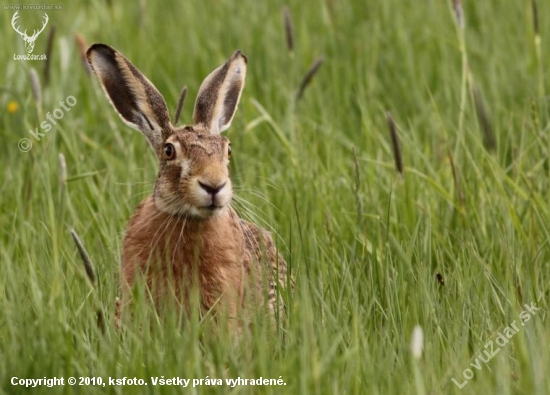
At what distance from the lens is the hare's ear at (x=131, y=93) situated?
5180mm

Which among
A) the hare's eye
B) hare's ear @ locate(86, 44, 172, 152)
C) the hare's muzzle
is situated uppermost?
hare's ear @ locate(86, 44, 172, 152)

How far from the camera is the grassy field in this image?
3.88m

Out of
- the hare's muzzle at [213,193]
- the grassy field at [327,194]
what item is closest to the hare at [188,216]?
the hare's muzzle at [213,193]

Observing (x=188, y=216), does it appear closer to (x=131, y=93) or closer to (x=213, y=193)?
(x=213, y=193)

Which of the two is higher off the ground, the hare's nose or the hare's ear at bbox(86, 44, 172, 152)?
the hare's ear at bbox(86, 44, 172, 152)

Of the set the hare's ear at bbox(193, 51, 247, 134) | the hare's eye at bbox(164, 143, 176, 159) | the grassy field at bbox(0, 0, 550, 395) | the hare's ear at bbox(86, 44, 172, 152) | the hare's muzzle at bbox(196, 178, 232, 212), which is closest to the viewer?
the grassy field at bbox(0, 0, 550, 395)

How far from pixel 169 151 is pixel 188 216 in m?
0.28

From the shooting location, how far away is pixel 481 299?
14.7 feet

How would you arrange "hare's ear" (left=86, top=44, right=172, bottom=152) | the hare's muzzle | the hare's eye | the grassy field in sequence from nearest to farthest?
the grassy field, the hare's muzzle, the hare's eye, "hare's ear" (left=86, top=44, right=172, bottom=152)

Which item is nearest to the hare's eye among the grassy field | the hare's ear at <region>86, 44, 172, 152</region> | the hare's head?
the hare's head

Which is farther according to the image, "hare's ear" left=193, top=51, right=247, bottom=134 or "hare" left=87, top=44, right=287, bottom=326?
"hare's ear" left=193, top=51, right=247, bottom=134

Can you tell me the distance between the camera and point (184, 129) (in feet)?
16.8

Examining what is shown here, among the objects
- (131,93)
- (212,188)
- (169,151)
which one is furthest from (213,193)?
(131,93)

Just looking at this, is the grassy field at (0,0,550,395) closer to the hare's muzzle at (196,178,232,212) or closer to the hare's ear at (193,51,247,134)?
the hare's muzzle at (196,178,232,212)
